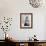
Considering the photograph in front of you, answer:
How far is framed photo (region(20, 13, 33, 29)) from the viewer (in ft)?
15.5

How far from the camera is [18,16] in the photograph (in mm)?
4711

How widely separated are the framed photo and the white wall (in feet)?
0.33

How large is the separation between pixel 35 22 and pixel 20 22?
509mm

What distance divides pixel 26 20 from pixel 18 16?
30cm

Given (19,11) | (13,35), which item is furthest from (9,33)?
(19,11)

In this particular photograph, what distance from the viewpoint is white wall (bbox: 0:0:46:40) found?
4.69 metres

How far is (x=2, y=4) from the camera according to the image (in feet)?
15.4

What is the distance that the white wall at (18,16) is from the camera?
4.69 m

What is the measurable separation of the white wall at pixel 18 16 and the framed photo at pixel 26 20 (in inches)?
4.0

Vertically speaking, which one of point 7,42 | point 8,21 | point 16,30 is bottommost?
point 7,42

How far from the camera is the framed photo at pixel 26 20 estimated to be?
15.5ft

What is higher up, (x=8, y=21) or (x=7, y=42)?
(x=8, y=21)

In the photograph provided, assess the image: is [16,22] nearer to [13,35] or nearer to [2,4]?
[13,35]

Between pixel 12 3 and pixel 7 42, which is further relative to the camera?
pixel 12 3
